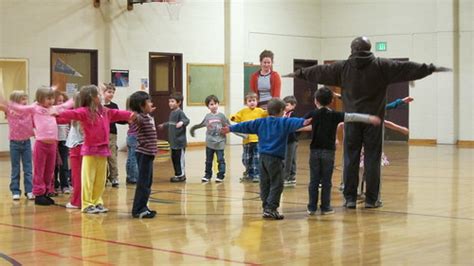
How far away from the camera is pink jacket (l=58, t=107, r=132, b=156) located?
29.8ft

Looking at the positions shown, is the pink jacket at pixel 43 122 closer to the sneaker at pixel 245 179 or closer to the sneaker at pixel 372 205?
the sneaker at pixel 245 179

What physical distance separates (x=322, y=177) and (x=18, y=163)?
4.31 meters

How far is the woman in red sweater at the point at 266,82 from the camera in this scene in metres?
12.3

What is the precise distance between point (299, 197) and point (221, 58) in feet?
42.7

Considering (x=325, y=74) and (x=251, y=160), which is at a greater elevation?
(x=325, y=74)

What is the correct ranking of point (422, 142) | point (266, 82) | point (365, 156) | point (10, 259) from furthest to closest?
point (422, 142), point (266, 82), point (365, 156), point (10, 259)

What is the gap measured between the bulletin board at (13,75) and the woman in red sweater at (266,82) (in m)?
8.02

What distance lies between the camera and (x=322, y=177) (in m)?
9.09

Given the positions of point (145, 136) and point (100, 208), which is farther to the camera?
point (100, 208)

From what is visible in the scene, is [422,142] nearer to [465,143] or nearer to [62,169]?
[465,143]

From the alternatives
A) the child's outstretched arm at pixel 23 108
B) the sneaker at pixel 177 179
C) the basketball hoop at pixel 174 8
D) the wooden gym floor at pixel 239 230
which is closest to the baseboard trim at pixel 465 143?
the basketball hoop at pixel 174 8

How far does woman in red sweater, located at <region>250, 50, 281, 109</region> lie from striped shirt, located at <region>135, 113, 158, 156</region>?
3578 millimetres

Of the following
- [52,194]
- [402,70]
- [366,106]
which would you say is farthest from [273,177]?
[52,194]

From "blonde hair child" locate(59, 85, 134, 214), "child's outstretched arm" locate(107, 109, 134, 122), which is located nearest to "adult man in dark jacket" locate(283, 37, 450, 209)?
"child's outstretched arm" locate(107, 109, 134, 122)
